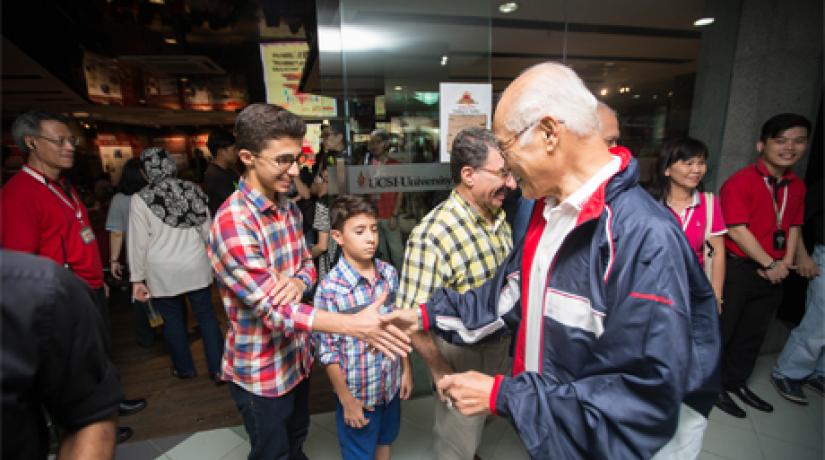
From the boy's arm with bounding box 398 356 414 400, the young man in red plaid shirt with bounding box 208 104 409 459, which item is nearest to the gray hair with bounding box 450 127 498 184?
the young man in red plaid shirt with bounding box 208 104 409 459

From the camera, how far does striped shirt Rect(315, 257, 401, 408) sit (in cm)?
168

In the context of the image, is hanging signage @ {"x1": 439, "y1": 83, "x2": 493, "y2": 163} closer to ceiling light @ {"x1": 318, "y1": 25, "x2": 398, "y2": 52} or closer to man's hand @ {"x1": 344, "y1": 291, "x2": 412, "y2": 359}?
ceiling light @ {"x1": 318, "y1": 25, "x2": 398, "y2": 52}

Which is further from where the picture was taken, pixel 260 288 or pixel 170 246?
pixel 170 246

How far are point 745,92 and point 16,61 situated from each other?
9.10 m

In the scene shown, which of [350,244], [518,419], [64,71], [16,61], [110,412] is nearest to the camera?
[110,412]

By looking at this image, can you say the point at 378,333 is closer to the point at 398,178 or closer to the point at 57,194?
the point at 398,178

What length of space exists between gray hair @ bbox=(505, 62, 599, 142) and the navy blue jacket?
6.7 inches

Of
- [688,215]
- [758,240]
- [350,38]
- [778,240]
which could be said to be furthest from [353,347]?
[778,240]

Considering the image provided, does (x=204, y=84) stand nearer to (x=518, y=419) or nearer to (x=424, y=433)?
(x=424, y=433)

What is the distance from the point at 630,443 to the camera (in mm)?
880

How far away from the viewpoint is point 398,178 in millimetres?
2627

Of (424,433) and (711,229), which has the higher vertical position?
(711,229)

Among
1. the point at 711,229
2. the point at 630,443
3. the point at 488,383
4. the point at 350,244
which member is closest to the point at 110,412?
the point at 488,383

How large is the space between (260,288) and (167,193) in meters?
1.99
